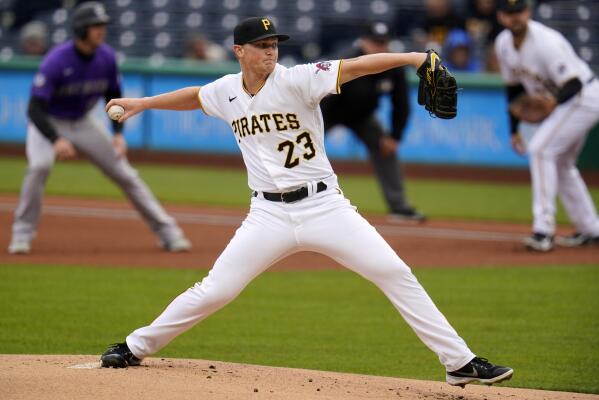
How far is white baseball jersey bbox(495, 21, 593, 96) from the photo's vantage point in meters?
11.0

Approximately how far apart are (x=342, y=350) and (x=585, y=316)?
88.4 inches

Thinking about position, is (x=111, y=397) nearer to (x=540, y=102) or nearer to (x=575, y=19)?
(x=540, y=102)

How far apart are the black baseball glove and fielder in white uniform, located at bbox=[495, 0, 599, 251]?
5.48 metres

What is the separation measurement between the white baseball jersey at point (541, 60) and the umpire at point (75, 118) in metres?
3.92

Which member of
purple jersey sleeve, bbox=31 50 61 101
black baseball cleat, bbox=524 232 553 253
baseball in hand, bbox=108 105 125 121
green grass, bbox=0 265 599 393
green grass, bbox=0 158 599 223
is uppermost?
baseball in hand, bbox=108 105 125 121

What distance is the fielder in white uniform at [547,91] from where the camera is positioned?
11.0 m

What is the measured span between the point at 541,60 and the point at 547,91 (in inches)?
17.3

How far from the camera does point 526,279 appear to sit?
1026cm

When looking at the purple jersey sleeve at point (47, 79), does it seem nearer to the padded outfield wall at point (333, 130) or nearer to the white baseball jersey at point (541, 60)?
the white baseball jersey at point (541, 60)

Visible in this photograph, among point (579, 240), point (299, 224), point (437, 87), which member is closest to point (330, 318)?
point (299, 224)

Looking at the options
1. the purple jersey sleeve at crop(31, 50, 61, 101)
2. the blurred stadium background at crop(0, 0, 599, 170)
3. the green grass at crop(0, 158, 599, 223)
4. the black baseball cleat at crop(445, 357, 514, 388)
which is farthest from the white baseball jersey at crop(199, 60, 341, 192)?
the blurred stadium background at crop(0, 0, 599, 170)

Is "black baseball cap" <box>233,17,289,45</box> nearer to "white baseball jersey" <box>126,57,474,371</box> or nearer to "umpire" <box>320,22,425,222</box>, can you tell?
"white baseball jersey" <box>126,57,474,371</box>

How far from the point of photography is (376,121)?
13.7 meters

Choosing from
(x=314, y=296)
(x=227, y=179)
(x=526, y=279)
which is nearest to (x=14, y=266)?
(x=314, y=296)
